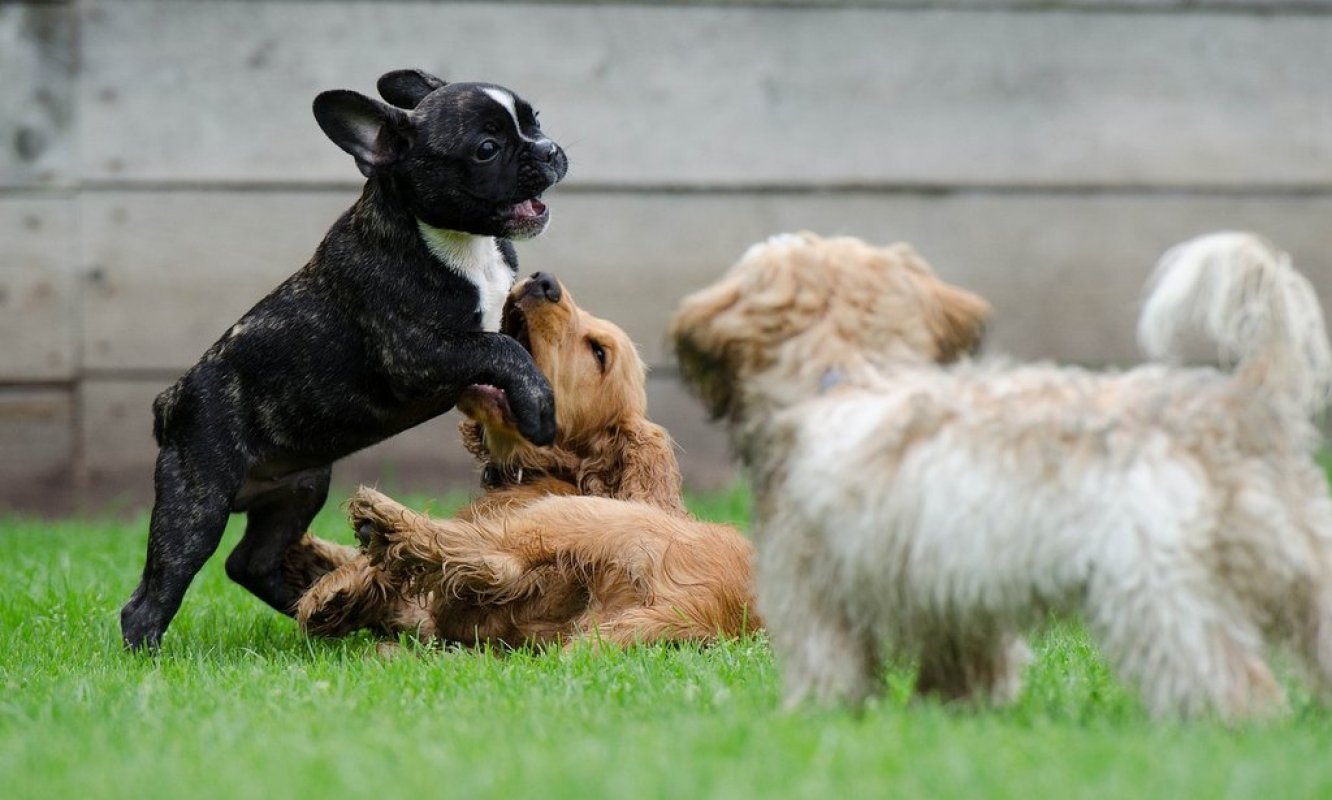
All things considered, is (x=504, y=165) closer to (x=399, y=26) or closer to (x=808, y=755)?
(x=808, y=755)

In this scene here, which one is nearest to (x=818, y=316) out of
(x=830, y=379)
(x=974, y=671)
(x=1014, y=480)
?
(x=830, y=379)

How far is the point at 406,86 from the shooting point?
6289mm

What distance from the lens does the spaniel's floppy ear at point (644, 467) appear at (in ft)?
19.7

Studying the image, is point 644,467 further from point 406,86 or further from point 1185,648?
point 1185,648

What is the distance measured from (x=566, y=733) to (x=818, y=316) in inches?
42.0

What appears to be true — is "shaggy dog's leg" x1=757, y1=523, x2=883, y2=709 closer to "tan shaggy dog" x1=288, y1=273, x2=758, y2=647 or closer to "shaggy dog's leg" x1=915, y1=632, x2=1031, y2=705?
"shaggy dog's leg" x1=915, y1=632, x2=1031, y2=705

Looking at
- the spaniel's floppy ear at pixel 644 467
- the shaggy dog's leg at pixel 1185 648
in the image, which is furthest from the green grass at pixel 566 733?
the spaniel's floppy ear at pixel 644 467

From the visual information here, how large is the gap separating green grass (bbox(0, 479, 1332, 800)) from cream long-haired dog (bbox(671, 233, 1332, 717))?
5.6 inches

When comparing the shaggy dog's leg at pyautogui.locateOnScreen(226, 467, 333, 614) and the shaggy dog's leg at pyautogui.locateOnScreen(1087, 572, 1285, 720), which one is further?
the shaggy dog's leg at pyautogui.locateOnScreen(226, 467, 333, 614)

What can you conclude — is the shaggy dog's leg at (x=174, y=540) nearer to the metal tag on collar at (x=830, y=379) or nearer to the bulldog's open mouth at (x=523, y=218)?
the bulldog's open mouth at (x=523, y=218)

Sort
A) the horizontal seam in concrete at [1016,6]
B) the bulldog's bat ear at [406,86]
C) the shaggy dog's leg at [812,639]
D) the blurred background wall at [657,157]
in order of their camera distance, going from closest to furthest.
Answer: the shaggy dog's leg at [812,639] → the bulldog's bat ear at [406,86] → the blurred background wall at [657,157] → the horizontal seam in concrete at [1016,6]

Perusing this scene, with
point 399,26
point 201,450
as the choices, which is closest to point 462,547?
point 201,450

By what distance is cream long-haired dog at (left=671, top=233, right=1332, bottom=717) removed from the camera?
336cm

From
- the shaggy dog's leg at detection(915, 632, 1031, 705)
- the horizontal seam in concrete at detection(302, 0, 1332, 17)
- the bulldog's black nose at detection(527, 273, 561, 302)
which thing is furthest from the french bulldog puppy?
the horizontal seam in concrete at detection(302, 0, 1332, 17)
